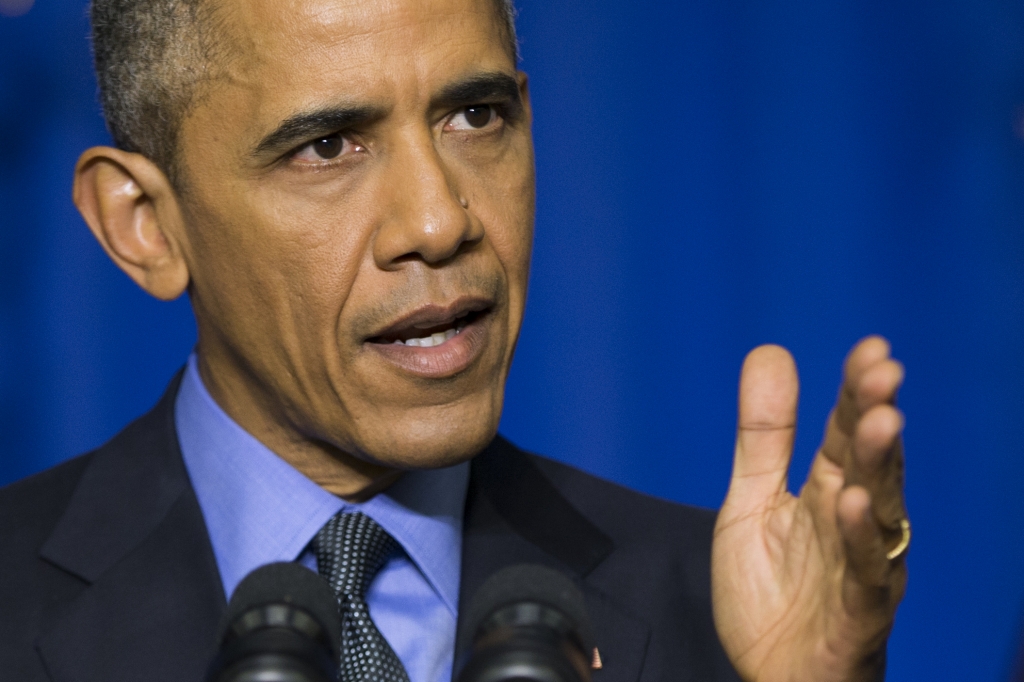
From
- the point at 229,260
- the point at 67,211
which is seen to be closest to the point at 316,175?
the point at 229,260

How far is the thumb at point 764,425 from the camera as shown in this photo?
4.91ft

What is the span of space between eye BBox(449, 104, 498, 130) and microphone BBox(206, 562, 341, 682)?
80cm

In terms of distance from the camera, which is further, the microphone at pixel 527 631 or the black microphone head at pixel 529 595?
the black microphone head at pixel 529 595

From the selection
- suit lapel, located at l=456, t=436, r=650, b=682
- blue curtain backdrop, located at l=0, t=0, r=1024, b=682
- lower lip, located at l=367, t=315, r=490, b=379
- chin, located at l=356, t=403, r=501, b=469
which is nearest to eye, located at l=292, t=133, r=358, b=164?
lower lip, located at l=367, t=315, r=490, b=379

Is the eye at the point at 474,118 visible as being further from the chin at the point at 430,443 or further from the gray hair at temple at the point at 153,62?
the chin at the point at 430,443

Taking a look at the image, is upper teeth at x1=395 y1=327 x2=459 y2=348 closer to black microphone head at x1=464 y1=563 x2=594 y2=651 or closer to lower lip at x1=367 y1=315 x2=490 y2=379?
lower lip at x1=367 y1=315 x2=490 y2=379

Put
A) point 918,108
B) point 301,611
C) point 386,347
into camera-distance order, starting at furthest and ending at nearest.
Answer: point 918,108 < point 386,347 < point 301,611

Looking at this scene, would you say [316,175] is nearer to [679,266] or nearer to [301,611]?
[301,611]

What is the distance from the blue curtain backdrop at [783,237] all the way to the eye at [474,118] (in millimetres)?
1223

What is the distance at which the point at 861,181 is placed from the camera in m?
3.08

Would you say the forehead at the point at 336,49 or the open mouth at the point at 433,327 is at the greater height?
the forehead at the point at 336,49

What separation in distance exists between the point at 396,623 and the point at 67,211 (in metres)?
1.41

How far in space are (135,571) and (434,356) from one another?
1.75 feet

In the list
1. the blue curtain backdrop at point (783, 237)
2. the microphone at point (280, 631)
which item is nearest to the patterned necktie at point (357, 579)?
the microphone at point (280, 631)
